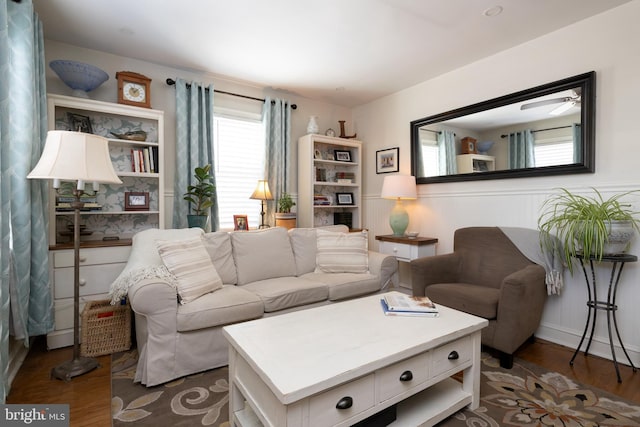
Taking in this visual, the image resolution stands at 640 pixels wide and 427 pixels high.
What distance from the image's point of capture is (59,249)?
2.45 metres

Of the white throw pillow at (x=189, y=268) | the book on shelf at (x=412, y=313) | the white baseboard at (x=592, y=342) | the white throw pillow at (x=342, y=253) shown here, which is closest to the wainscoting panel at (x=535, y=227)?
the white baseboard at (x=592, y=342)

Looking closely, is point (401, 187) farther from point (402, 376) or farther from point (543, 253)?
point (402, 376)

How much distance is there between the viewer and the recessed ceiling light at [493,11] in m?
2.29

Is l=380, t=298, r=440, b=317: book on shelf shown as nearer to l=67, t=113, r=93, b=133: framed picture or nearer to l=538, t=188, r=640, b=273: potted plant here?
l=538, t=188, r=640, b=273: potted plant

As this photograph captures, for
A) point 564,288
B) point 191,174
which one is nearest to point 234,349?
point 191,174

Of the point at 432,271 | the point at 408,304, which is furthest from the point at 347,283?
the point at 408,304

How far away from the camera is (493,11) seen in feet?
7.63

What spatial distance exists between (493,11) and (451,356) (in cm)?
236

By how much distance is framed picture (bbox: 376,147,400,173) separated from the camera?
403cm

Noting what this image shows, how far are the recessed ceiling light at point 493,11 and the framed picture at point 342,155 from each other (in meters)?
2.33

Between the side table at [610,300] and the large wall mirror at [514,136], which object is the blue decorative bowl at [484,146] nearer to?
the large wall mirror at [514,136]

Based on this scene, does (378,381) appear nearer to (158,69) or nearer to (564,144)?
(564,144)

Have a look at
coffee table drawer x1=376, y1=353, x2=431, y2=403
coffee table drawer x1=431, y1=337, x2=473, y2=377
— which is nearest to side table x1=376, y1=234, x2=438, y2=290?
coffee table drawer x1=431, y1=337, x2=473, y2=377

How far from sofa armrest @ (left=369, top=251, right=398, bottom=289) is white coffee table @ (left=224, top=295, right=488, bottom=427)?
40.5 inches
